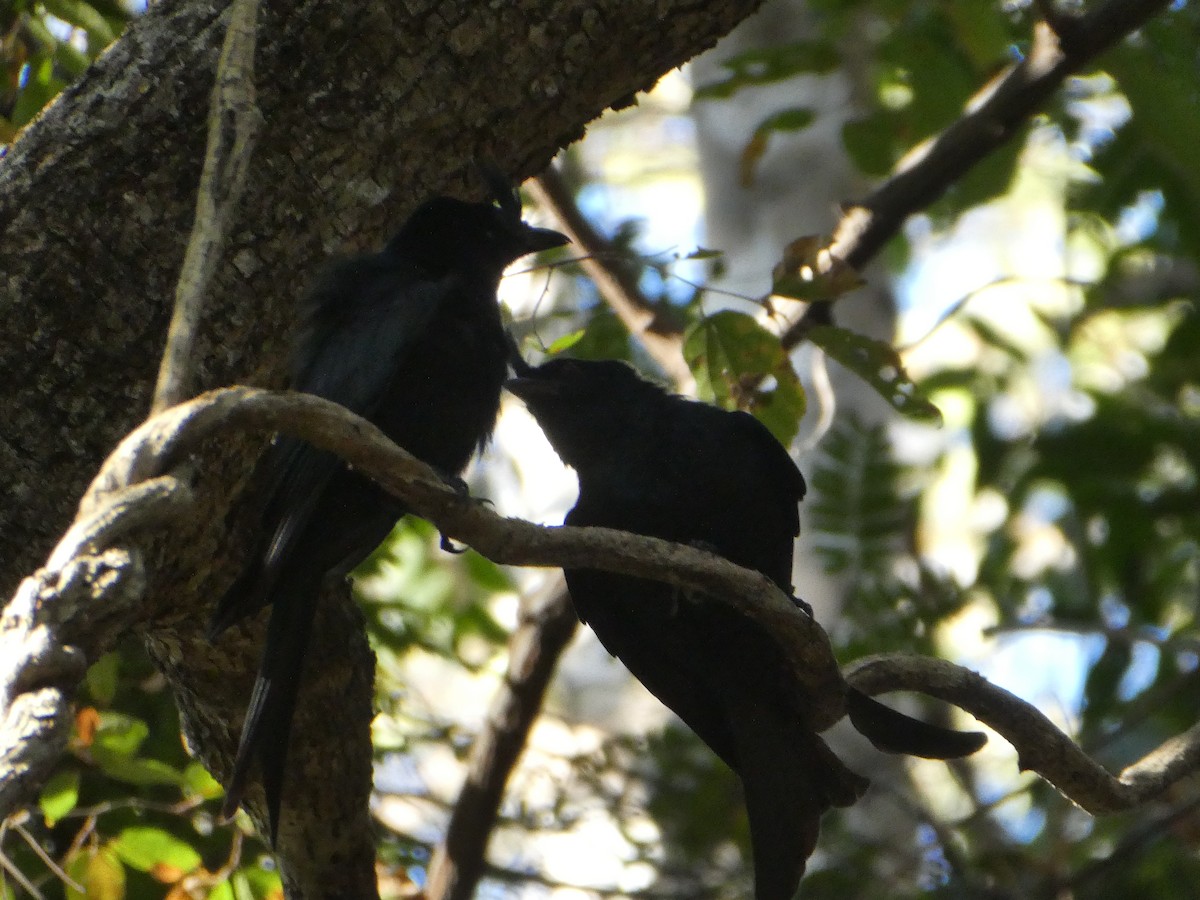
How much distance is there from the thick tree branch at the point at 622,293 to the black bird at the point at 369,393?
1.27 m

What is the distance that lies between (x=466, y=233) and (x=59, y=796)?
1.62 metres

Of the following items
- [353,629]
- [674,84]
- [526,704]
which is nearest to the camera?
[353,629]

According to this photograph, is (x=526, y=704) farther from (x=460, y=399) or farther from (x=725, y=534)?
(x=460, y=399)

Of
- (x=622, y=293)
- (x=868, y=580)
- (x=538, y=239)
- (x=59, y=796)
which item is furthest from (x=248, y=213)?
(x=868, y=580)

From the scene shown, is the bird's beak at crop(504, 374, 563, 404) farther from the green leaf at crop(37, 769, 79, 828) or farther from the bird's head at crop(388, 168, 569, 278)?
the green leaf at crop(37, 769, 79, 828)

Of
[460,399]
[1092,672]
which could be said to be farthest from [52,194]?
[1092,672]

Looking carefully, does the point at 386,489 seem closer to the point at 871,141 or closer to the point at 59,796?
the point at 59,796

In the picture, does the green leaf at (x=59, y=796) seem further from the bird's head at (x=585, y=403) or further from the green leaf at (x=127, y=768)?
the bird's head at (x=585, y=403)

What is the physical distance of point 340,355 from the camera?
285cm

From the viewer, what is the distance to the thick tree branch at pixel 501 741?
A: 4129mm

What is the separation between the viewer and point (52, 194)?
257cm

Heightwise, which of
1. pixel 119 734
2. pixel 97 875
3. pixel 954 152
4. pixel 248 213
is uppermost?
Answer: pixel 954 152

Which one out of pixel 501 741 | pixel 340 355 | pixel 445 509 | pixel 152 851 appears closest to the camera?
pixel 445 509

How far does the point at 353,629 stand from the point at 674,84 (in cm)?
1433
